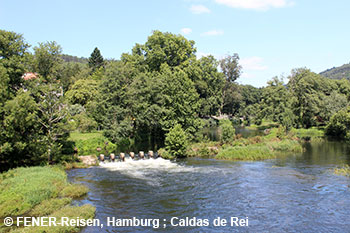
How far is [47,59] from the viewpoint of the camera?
4738cm

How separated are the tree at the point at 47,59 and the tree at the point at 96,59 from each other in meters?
57.3

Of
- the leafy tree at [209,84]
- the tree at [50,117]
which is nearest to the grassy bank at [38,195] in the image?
the tree at [50,117]

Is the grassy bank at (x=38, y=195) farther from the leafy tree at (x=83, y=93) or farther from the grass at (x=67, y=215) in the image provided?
the leafy tree at (x=83, y=93)

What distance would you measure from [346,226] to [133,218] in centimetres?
1370

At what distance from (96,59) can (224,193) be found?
93915mm

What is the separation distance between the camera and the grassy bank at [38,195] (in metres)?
18.4

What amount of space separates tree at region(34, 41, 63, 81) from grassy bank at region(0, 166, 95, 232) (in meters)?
24.8

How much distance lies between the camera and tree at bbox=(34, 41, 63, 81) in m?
46.0

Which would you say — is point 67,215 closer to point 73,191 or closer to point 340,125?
point 73,191

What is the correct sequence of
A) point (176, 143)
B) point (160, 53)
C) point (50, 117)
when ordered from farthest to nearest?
point (160, 53) → point (176, 143) → point (50, 117)

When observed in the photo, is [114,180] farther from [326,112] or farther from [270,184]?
[326,112]

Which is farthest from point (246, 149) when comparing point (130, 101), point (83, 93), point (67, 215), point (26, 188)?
point (83, 93)

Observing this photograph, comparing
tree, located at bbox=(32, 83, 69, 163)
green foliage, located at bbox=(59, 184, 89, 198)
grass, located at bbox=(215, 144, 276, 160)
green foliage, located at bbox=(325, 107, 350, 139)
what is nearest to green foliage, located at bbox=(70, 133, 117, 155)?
tree, located at bbox=(32, 83, 69, 163)

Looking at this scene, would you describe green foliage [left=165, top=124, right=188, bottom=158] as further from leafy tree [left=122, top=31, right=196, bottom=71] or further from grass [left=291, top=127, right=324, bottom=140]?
grass [left=291, top=127, right=324, bottom=140]
